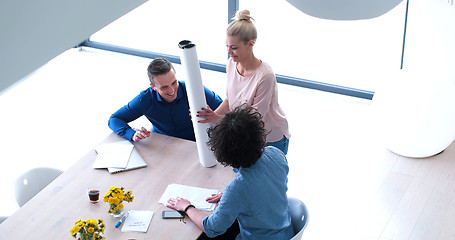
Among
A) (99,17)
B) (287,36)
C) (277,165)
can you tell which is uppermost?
(99,17)

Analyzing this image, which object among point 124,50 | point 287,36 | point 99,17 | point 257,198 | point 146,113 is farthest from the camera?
point 287,36

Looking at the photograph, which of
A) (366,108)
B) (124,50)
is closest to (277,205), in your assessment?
(366,108)

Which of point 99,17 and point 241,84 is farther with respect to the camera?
point 241,84

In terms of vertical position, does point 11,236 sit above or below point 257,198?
below

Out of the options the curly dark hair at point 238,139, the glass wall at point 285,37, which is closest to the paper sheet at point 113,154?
the curly dark hair at point 238,139

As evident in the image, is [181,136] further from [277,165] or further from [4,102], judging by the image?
[4,102]

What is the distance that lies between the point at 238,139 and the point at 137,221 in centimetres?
75

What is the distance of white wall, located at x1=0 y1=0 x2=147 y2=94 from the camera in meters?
0.52

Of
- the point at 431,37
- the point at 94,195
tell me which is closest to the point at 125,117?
the point at 94,195

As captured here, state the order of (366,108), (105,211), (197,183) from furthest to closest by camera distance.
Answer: (366,108)
(197,183)
(105,211)

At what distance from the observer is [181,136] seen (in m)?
3.46

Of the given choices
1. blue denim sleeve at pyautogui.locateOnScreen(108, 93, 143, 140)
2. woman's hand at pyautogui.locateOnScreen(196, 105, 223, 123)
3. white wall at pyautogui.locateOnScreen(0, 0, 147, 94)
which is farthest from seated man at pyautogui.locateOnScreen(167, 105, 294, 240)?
white wall at pyautogui.locateOnScreen(0, 0, 147, 94)

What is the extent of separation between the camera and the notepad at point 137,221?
8.30ft

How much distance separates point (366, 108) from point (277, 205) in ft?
10.2
